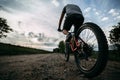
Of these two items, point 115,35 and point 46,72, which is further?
point 115,35

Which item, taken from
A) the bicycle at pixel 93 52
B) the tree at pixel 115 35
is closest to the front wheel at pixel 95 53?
the bicycle at pixel 93 52

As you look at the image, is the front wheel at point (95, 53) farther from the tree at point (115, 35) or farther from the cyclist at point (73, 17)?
the tree at point (115, 35)

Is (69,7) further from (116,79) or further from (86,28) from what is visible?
(116,79)

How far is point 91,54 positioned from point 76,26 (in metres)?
1.44

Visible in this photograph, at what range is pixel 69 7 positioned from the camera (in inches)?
188

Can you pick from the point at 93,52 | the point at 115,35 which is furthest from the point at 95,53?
the point at 115,35

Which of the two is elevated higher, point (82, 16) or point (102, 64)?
point (82, 16)

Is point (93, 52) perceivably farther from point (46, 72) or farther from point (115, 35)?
point (115, 35)

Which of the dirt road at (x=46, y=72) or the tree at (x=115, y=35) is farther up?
the tree at (x=115, y=35)

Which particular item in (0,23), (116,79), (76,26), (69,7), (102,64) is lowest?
(116,79)

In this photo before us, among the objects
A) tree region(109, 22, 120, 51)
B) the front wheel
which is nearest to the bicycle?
the front wheel

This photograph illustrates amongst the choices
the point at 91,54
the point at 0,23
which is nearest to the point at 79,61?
the point at 91,54

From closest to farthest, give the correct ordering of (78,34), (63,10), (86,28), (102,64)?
(102,64), (86,28), (78,34), (63,10)

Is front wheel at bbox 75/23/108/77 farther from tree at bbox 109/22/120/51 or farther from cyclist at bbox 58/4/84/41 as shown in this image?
tree at bbox 109/22/120/51
